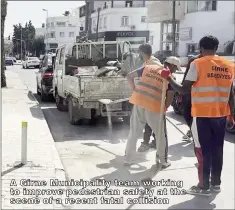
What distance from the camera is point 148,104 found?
579 centimetres

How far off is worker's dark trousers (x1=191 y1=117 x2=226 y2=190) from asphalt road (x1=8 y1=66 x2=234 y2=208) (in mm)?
445

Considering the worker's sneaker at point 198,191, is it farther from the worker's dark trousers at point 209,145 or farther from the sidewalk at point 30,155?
the sidewalk at point 30,155

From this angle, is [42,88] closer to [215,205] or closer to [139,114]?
[139,114]

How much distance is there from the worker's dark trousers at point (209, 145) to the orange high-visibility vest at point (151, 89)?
887 millimetres

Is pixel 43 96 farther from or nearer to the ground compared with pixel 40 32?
nearer to the ground

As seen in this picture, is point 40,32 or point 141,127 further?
point 40,32

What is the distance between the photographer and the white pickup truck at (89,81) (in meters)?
8.69

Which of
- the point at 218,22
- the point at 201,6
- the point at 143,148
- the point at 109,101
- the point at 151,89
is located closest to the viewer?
the point at 151,89

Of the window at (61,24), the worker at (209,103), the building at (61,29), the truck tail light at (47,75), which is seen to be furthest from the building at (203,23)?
the window at (61,24)

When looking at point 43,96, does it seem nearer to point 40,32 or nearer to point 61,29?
point 40,32

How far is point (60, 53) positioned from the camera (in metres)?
11.5

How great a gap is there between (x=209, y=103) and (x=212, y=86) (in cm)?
20

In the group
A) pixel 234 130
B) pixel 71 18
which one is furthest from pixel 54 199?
pixel 71 18

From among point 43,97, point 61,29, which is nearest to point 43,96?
point 43,97
